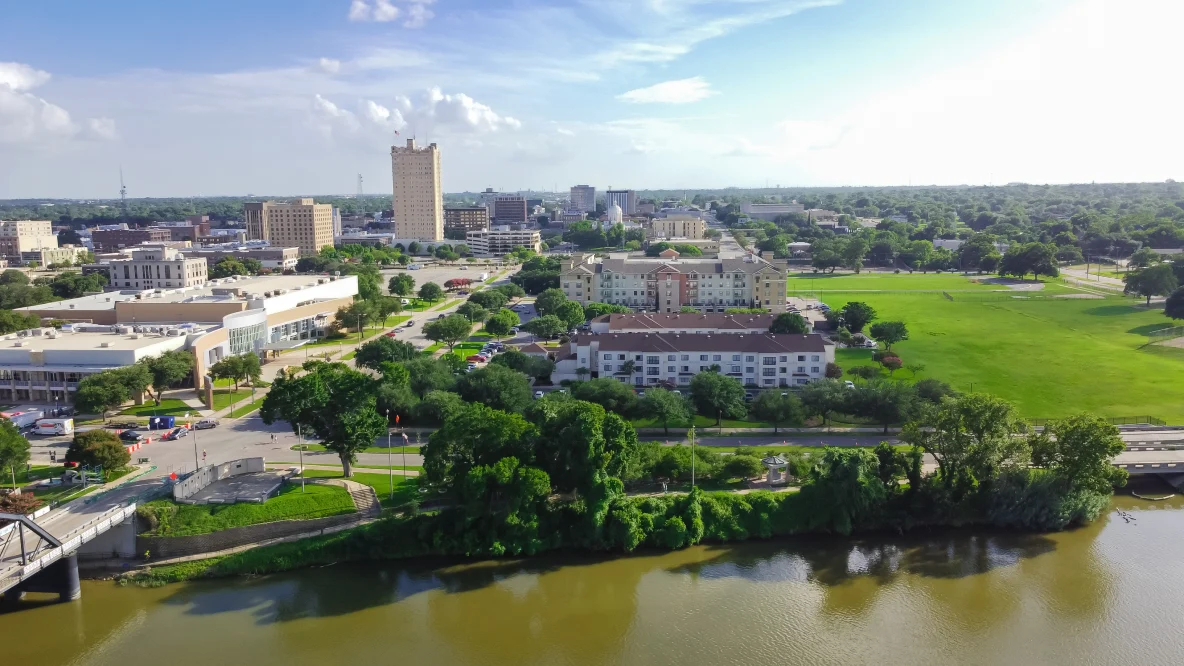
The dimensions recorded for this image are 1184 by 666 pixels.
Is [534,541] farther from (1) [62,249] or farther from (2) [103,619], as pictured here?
(1) [62,249]

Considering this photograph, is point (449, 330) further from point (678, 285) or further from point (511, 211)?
point (511, 211)

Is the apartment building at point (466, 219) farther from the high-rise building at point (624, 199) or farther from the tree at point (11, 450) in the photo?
the tree at point (11, 450)

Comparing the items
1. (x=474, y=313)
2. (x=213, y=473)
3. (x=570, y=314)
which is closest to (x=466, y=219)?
(x=474, y=313)

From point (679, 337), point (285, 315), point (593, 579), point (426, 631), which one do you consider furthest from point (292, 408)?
point (285, 315)

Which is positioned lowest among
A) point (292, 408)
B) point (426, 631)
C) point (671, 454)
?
point (426, 631)

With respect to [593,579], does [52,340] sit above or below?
above

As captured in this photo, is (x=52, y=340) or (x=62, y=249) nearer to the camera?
(x=52, y=340)

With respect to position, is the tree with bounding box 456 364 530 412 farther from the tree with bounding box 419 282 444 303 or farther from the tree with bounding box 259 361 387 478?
the tree with bounding box 419 282 444 303

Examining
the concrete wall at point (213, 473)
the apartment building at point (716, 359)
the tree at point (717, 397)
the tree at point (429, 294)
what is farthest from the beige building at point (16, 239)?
the tree at point (717, 397)
